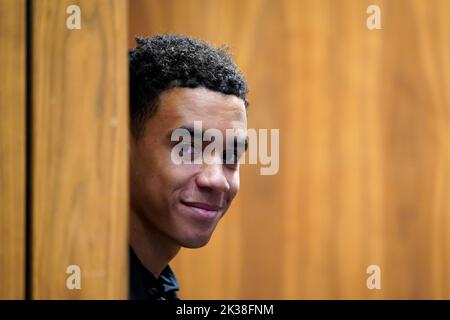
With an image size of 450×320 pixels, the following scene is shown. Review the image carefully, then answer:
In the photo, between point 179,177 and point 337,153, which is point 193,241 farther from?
point 337,153

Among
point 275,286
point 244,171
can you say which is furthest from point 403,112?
point 275,286

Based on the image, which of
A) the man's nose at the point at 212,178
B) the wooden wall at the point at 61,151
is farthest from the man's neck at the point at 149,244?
the wooden wall at the point at 61,151

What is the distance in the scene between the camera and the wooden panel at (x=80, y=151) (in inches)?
29.7

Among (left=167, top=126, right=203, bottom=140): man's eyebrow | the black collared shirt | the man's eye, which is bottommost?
the black collared shirt

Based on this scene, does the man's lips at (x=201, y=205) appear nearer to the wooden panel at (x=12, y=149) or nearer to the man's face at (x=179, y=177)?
the man's face at (x=179, y=177)

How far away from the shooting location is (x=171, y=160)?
1139 millimetres

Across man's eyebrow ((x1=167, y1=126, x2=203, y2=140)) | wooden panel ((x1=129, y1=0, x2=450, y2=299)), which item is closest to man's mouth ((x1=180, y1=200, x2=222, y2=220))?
man's eyebrow ((x1=167, y1=126, x2=203, y2=140))

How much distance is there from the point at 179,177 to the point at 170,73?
211 millimetres

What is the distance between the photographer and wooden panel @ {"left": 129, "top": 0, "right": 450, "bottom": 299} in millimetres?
2219

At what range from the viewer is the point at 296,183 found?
225cm

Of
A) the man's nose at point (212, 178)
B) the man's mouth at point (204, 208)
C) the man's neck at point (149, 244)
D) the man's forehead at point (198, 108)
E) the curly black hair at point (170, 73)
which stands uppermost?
the curly black hair at point (170, 73)

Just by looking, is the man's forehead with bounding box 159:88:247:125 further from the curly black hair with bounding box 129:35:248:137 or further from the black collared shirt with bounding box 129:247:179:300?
the black collared shirt with bounding box 129:247:179:300

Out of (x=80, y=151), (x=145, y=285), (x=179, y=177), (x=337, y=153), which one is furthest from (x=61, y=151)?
(x=337, y=153)

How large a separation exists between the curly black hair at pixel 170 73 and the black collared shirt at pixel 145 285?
0.82 feet
